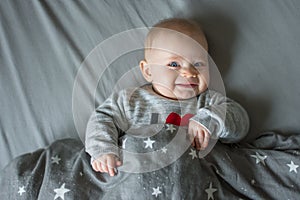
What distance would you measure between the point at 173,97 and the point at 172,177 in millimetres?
276

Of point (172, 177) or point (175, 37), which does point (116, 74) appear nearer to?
point (175, 37)

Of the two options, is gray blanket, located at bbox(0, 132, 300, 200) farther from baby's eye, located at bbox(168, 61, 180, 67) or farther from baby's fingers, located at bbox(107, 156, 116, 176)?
baby's eye, located at bbox(168, 61, 180, 67)

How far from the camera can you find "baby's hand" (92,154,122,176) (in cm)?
81

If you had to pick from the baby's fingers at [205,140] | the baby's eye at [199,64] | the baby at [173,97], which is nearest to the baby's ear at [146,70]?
the baby at [173,97]

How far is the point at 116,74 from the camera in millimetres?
1032

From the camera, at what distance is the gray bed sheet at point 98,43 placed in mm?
981

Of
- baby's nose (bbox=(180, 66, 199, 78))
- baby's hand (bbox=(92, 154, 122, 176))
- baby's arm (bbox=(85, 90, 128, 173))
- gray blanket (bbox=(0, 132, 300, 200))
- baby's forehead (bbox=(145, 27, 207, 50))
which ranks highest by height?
baby's forehead (bbox=(145, 27, 207, 50))

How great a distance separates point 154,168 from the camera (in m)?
0.78

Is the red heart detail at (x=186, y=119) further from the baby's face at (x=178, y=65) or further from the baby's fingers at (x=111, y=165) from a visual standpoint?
the baby's fingers at (x=111, y=165)

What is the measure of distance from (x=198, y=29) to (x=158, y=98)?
0.70 feet

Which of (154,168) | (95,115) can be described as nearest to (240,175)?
(154,168)

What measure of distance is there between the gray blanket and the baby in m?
0.07

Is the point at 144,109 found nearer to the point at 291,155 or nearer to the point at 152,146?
the point at 152,146

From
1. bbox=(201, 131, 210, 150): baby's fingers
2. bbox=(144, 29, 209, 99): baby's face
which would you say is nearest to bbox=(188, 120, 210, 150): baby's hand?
bbox=(201, 131, 210, 150): baby's fingers
